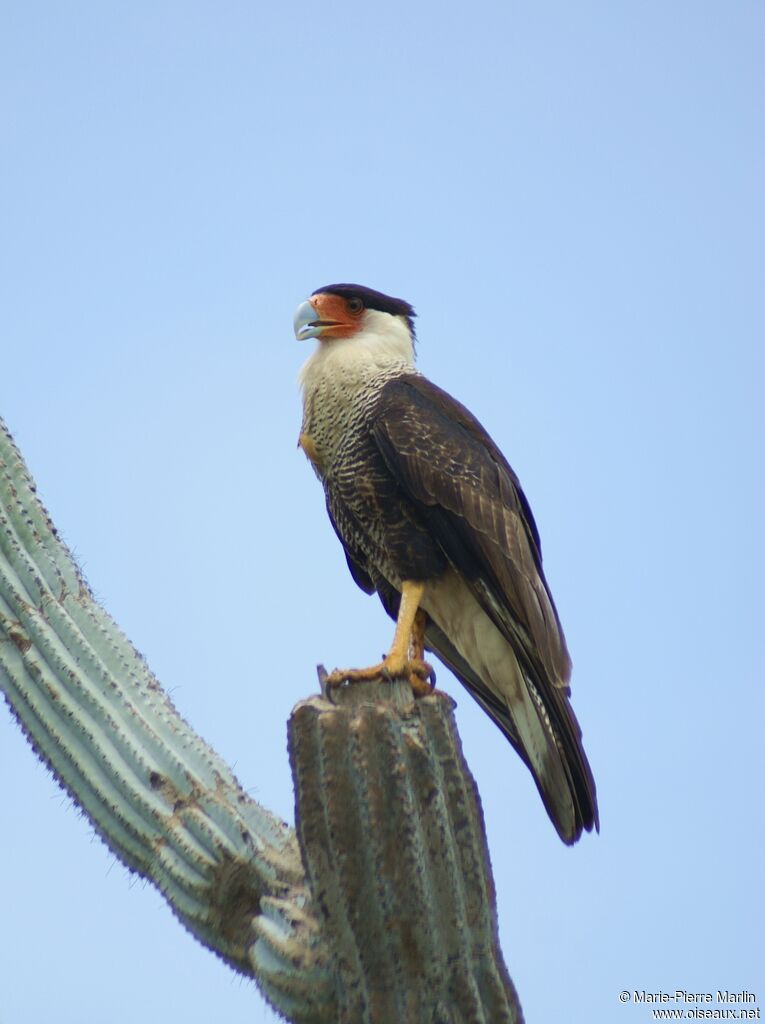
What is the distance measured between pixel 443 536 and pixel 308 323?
3.60 feet

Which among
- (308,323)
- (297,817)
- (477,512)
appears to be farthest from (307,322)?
(297,817)

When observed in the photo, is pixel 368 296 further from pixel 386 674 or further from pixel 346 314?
pixel 386 674

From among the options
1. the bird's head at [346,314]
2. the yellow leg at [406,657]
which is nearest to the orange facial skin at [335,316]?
the bird's head at [346,314]

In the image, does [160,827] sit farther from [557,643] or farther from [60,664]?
[557,643]

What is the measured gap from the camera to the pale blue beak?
16.6 ft

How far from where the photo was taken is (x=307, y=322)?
16.6ft

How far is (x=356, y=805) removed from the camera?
9.37 ft

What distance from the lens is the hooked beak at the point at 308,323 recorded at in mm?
5062

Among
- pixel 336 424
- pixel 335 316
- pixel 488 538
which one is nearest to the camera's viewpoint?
pixel 488 538

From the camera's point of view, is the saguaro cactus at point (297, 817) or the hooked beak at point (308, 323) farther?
the hooked beak at point (308, 323)

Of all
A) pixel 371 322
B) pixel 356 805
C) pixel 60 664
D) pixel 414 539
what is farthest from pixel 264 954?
pixel 371 322

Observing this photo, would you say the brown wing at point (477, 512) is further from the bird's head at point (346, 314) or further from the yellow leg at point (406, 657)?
the bird's head at point (346, 314)

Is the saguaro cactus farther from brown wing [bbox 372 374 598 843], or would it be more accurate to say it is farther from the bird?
brown wing [bbox 372 374 598 843]

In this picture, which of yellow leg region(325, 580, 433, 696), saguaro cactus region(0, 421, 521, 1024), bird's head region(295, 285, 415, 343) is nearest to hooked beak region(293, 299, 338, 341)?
bird's head region(295, 285, 415, 343)
